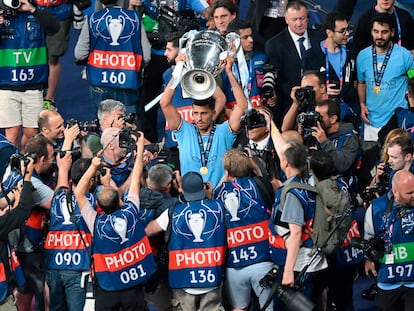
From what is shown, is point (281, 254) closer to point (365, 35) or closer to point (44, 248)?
point (44, 248)

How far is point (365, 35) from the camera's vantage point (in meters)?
12.5

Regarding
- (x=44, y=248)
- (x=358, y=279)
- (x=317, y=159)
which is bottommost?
(x=358, y=279)

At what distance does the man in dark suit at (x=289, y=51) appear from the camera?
11750mm

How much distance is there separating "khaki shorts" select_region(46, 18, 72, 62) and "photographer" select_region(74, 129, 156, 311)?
411 centimetres

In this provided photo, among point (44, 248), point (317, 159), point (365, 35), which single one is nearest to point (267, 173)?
point (317, 159)

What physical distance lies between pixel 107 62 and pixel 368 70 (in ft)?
8.29

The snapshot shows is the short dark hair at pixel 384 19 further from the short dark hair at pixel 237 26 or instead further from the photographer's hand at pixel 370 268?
the photographer's hand at pixel 370 268

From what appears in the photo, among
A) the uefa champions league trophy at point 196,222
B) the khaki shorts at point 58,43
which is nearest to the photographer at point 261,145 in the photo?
the uefa champions league trophy at point 196,222

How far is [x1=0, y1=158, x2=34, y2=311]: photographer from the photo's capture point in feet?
29.6

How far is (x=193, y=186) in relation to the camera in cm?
931

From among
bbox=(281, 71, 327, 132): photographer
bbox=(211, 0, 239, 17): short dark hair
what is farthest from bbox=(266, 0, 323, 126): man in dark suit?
bbox=(281, 71, 327, 132): photographer

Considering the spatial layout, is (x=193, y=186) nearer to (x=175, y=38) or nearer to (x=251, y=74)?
(x=175, y=38)

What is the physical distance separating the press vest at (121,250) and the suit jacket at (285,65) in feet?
9.88

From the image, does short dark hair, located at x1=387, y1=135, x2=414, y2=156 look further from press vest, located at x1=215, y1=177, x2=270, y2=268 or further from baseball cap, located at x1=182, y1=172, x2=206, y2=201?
baseball cap, located at x1=182, y1=172, x2=206, y2=201
